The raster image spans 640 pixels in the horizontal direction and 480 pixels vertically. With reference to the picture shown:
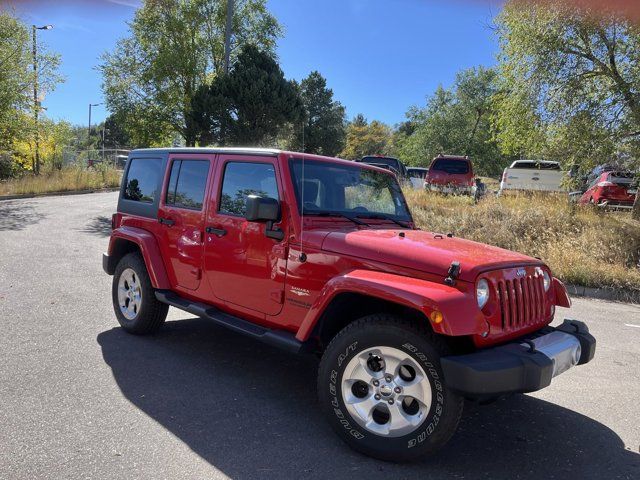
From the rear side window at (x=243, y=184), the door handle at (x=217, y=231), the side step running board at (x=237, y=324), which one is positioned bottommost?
the side step running board at (x=237, y=324)

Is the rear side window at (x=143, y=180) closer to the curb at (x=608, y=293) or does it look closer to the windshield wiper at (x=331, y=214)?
the windshield wiper at (x=331, y=214)

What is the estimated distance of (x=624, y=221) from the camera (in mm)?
10820

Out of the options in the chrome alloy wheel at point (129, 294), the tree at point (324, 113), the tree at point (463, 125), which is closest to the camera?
the chrome alloy wheel at point (129, 294)

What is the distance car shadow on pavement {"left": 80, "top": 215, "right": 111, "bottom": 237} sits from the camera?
12.0 m

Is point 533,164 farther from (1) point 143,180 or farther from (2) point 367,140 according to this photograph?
(2) point 367,140

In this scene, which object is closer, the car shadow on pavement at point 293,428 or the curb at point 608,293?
the car shadow on pavement at point 293,428

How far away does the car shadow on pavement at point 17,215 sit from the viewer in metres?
12.1

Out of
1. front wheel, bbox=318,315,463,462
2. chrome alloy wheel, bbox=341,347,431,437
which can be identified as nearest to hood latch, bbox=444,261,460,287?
front wheel, bbox=318,315,463,462

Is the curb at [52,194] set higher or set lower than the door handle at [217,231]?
lower

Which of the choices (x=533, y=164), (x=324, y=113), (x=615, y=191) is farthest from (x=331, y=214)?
(x=324, y=113)

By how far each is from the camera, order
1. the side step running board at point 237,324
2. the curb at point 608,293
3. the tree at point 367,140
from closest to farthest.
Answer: the side step running board at point 237,324, the curb at point 608,293, the tree at point 367,140

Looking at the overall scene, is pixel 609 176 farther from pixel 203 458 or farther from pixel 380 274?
pixel 203 458

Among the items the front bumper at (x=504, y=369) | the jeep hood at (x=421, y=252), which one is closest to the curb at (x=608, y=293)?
the jeep hood at (x=421, y=252)

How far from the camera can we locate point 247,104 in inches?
619
